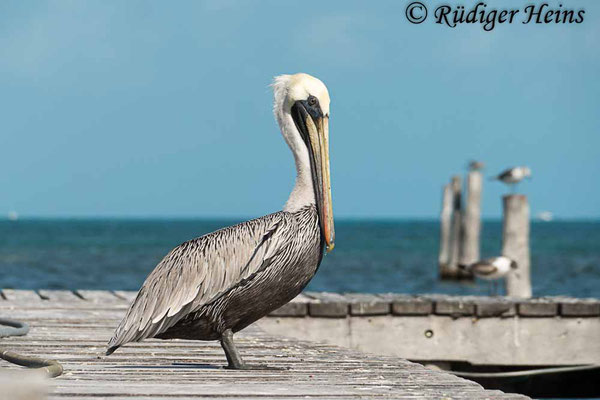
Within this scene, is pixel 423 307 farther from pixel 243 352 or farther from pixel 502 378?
pixel 243 352

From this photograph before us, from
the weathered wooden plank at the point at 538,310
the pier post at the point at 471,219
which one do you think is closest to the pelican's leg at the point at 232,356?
the weathered wooden plank at the point at 538,310

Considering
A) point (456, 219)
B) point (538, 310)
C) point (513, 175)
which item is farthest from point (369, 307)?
point (456, 219)

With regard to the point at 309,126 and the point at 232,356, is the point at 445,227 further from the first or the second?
the point at 232,356

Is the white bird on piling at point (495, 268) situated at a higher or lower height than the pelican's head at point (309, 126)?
lower

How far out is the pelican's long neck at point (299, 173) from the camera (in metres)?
4.88

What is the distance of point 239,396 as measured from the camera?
397cm

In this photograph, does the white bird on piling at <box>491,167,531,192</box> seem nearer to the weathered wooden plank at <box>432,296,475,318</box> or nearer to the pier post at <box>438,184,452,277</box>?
the pier post at <box>438,184,452,277</box>

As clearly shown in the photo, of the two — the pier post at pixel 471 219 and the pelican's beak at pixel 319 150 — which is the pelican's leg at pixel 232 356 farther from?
the pier post at pixel 471 219

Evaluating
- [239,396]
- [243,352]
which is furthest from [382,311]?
[239,396]

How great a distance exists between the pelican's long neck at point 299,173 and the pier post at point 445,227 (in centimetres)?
2324

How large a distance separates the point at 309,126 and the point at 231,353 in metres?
1.09

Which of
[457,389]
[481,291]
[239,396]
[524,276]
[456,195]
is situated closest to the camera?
[239,396]

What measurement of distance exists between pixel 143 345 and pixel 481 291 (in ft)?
66.4

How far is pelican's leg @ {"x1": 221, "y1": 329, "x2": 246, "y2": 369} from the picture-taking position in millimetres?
4781
